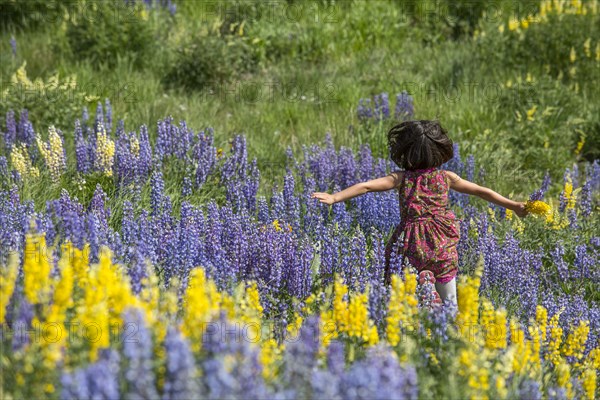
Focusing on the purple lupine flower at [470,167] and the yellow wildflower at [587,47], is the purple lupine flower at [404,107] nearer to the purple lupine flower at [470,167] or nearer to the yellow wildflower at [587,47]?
the purple lupine flower at [470,167]

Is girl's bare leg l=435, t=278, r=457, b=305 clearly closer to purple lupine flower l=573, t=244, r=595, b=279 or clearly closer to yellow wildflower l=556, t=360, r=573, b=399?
purple lupine flower l=573, t=244, r=595, b=279

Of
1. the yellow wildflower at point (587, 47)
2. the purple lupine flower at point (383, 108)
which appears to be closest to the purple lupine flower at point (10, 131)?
the purple lupine flower at point (383, 108)

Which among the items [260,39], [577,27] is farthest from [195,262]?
[577,27]

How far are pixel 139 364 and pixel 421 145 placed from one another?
2.45 m

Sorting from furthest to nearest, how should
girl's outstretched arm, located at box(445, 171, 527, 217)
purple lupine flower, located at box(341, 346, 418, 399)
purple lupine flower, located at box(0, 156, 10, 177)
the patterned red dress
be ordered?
purple lupine flower, located at box(0, 156, 10, 177), girl's outstretched arm, located at box(445, 171, 527, 217), the patterned red dress, purple lupine flower, located at box(341, 346, 418, 399)

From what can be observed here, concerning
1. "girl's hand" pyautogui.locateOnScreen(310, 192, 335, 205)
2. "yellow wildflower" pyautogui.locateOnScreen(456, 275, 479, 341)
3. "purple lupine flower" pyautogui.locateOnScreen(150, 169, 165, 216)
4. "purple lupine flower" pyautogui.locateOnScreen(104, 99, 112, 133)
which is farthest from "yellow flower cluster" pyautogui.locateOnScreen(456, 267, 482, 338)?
"purple lupine flower" pyautogui.locateOnScreen(104, 99, 112, 133)

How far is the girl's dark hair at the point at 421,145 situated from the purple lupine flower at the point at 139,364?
225cm

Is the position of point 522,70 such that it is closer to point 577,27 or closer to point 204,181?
point 577,27

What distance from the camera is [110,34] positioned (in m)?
7.88

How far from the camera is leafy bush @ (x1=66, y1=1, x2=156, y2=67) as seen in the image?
7.83m

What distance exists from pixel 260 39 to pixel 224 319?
6.17m

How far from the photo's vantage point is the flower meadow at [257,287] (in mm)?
2338

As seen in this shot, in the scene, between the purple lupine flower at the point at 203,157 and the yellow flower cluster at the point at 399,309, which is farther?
the purple lupine flower at the point at 203,157

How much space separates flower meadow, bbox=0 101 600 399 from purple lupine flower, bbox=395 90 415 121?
2.18 ft
